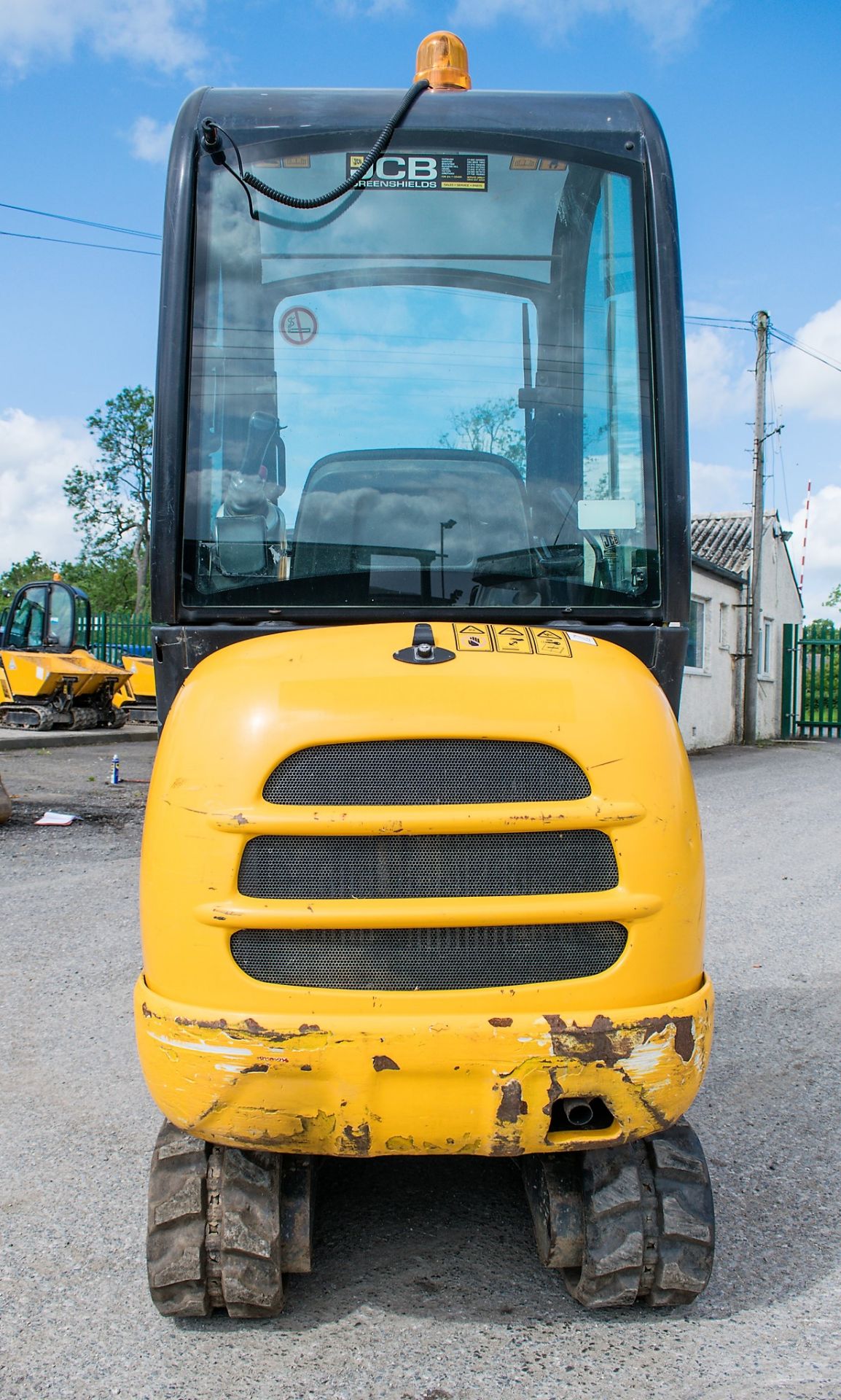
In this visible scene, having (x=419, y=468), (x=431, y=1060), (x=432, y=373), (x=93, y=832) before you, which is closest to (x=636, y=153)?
(x=432, y=373)

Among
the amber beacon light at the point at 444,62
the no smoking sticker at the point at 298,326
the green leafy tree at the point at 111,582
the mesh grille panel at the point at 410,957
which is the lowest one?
the mesh grille panel at the point at 410,957

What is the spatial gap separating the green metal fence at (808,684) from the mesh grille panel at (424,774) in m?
28.5

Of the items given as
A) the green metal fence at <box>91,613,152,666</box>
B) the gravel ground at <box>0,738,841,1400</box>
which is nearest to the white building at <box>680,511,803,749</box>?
the gravel ground at <box>0,738,841,1400</box>

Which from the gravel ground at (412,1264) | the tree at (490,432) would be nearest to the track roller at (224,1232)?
the gravel ground at (412,1264)

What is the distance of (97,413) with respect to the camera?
2601 inches

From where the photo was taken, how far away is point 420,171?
3.00 meters

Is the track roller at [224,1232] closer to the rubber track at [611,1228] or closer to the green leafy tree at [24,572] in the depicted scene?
the rubber track at [611,1228]

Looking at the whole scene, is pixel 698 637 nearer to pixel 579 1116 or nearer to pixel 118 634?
pixel 118 634

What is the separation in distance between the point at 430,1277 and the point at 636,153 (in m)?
2.94

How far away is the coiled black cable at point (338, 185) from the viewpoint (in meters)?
2.96

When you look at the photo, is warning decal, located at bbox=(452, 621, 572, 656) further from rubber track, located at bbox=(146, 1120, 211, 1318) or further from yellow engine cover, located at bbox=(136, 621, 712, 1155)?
rubber track, located at bbox=(146, 1120, 211, 1318)

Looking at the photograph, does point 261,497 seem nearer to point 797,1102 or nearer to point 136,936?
point 797,1102

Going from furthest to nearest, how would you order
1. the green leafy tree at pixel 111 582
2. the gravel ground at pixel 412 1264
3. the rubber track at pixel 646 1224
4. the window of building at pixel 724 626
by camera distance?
the green leafy tree at pixel 111 582, the window of building at pixel 724 626, the rubber track at pixel 646 1224, the gravel ground at pixel 412 1264

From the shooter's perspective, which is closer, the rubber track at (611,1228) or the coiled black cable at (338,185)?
the rubber track at (611,1228)
